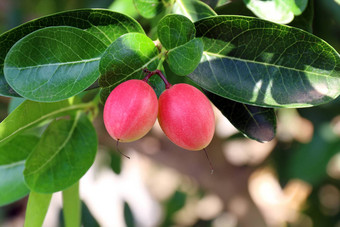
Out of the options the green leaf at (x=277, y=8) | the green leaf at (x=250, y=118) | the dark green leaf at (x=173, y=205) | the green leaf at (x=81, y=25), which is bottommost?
the dark green leaf at (x=173, y=205)

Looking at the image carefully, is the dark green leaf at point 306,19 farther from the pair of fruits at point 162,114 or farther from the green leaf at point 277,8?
the pair of fruits at point 162,114

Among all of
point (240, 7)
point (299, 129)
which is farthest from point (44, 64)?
point (299, 129)

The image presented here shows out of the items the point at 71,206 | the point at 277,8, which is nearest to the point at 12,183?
the point at 71,206

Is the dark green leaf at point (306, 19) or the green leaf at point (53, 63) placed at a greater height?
the green leaf at point (53, 63)

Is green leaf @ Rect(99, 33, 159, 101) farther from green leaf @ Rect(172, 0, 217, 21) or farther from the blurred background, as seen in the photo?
the blurred background

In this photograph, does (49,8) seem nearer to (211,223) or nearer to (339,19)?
(339,19)

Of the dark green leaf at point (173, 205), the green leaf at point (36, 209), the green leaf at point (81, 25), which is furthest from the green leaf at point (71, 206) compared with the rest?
the dark green leaf at point (173, 205)
